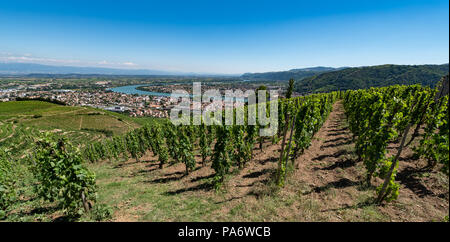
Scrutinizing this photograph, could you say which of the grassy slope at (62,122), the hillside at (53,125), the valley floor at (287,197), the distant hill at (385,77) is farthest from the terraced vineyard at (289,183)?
the distant hill at (385,77)

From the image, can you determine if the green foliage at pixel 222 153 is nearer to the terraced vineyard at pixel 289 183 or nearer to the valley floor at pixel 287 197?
the terraced vineyard at pixel 289 183

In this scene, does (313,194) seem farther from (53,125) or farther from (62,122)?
(62,122)

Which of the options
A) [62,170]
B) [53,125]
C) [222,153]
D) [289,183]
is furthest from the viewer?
[53,125]

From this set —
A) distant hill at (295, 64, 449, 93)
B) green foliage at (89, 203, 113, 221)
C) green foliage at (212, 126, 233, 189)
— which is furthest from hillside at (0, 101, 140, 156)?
distant hill at (295, 64, 449, 93)

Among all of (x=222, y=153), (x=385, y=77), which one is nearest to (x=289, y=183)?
(x=222, y=153)

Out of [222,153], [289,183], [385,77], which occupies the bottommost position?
[289,183]

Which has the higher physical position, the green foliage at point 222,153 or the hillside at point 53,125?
the green foliage at point 222,153

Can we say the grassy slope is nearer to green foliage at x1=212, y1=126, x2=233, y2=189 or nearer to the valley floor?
the valley floor

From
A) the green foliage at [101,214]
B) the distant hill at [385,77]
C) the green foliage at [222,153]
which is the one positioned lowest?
the green foliage at [101,214]

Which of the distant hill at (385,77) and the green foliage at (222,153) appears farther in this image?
the distant hill at (385,77)

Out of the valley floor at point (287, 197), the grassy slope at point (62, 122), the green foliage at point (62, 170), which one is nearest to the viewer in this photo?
the green foliage at point (62, 170)

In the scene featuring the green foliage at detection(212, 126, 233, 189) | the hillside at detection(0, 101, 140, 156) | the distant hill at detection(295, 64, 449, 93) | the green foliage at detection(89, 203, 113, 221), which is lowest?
the hillside at detection(0, 101, 140, 156)
